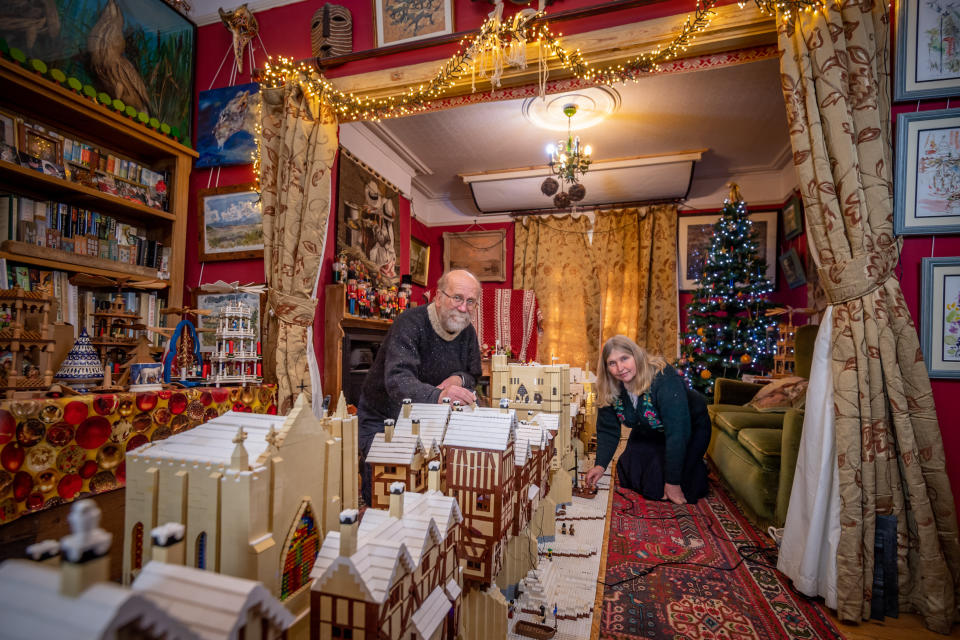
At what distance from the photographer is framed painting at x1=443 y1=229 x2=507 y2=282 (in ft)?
24.8

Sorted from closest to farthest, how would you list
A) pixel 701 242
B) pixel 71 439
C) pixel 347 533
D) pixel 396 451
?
pixel 347 533
pixel 396 451
pixel 71 439
pixel 701 242

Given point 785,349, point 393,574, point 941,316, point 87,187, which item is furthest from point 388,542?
point 785,349

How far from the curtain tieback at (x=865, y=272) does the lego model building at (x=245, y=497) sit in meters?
2.31

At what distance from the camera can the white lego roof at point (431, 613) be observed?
774 mm

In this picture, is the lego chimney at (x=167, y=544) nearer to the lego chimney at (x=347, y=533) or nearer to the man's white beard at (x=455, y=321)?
the lego chimney at (x=347, y=533)

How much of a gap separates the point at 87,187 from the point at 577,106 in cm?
434

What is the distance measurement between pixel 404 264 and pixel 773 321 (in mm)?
5279

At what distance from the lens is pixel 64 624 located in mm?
378

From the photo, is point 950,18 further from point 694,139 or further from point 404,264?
point 404,264

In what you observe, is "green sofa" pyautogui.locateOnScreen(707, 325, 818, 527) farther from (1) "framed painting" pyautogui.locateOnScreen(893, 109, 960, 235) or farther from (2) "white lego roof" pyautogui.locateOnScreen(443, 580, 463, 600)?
(2) "white lego roof" pyautogui.locateOnScreen(443, 580, 463, 600)

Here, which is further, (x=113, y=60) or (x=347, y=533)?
(x=113, y=60)

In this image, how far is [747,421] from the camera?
3154 mm

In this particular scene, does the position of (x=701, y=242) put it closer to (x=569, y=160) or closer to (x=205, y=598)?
(x=569, y=160)

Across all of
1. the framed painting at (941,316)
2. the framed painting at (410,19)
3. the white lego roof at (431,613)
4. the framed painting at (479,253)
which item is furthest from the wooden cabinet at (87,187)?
the framed painting at (941,316)
